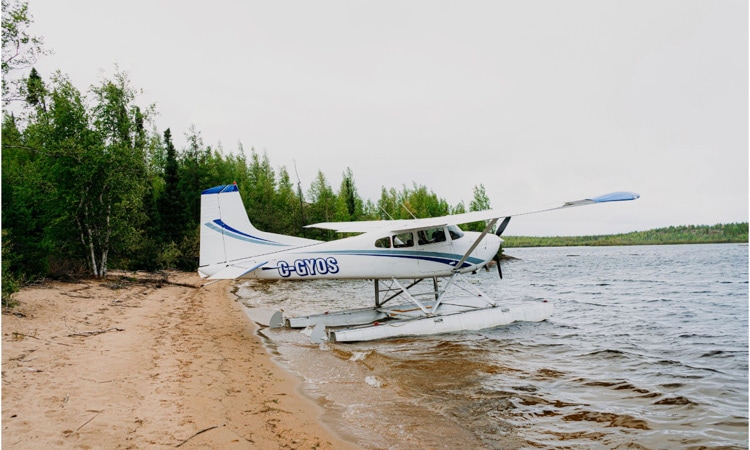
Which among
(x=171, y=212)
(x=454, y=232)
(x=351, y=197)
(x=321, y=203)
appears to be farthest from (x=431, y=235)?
(x=351, y=197)

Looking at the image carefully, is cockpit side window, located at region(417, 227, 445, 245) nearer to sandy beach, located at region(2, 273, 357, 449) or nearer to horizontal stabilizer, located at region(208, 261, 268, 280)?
horizontal stabilizer, located at region(208, 261, 268, 280)

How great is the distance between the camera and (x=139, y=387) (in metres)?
4.82

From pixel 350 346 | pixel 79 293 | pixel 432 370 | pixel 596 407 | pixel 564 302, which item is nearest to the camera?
pixel 596 407

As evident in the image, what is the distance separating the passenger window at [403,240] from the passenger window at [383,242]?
0.50 feet

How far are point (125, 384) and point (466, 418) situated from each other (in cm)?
391

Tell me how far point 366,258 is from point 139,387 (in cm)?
566

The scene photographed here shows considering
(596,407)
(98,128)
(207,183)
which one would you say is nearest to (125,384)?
(596,407)

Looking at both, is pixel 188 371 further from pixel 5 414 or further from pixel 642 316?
pixel 642 316

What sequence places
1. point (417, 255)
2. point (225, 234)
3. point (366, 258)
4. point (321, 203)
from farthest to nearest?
point (321, 203)
point (417, 255)
point (366, 258)
point (225, 234)

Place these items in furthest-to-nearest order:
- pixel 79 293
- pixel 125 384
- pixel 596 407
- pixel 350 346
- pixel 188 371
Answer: pixel 79 293 < pixel 350 346 < pixel 188 371 < pixel 596 407 < pixel 125 384

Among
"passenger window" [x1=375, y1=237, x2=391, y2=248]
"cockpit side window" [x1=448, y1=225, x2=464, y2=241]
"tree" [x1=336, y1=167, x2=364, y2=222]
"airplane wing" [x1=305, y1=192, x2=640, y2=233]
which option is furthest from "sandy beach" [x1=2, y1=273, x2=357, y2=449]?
"tree" [x1=336, y1=167, x2=364, y2=222]

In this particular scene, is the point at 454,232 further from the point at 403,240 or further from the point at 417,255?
the point at 403,240

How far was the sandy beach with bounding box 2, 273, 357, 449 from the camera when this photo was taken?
3.70m

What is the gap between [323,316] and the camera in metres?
10.4
